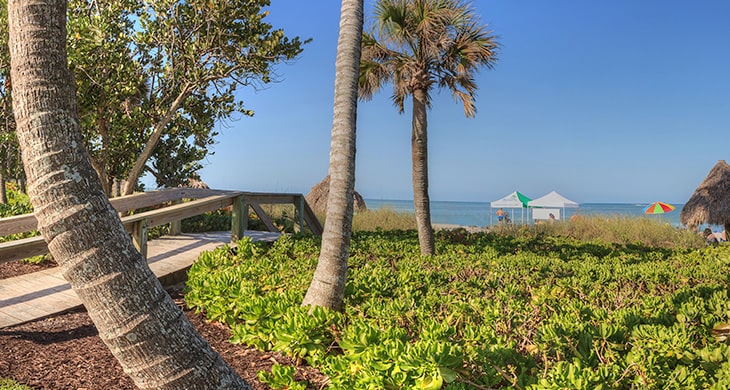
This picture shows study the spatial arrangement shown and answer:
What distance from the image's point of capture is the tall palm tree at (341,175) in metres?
4.64

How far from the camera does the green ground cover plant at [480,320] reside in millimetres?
2822

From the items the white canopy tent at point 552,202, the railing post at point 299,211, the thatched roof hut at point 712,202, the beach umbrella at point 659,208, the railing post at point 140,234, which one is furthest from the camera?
the white canopy tent at point 552,202

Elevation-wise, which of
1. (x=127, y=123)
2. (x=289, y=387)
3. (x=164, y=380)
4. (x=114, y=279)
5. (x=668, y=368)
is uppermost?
(x=127, y=123)

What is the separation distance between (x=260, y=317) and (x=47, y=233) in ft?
10.2

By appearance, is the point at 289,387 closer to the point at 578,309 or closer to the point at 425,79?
the point at 578,309

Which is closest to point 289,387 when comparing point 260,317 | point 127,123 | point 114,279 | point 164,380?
point 260,317

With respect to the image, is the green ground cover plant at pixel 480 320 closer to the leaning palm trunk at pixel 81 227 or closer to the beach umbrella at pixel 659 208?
the leaning palm trunk at pixel 81 227

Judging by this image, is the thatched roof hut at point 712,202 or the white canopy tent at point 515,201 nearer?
the thatched roof hut at point 712,202

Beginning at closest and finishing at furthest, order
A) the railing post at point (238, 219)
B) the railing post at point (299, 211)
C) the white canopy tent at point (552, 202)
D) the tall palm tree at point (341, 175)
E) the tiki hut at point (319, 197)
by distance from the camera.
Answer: the tall palm tree at point (341, 175), the railing post at point (238, 219), the railing post at point (299, 211), the tiki hut at point (319, 197), the white canopy tent at point (552, 202)

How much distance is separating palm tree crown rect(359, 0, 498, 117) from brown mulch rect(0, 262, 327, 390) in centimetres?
601

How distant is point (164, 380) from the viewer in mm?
1988

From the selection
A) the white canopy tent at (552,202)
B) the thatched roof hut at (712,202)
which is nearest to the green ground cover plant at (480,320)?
the thatched roof hut at (712,202)

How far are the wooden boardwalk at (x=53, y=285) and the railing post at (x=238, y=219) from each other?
2.52 ft

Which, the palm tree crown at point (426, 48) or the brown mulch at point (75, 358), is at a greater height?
the palm tree crown at point (426, 48)
